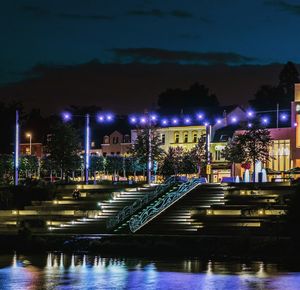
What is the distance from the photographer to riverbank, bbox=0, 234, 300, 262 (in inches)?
1753

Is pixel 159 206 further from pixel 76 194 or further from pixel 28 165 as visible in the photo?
pixel 28 165

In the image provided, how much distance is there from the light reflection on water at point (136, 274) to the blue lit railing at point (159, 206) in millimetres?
9587

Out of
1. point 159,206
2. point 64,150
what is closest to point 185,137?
point 64,150

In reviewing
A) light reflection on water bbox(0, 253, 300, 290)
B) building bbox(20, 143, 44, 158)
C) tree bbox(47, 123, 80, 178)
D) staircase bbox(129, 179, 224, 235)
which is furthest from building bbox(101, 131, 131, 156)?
light reflection on water bbox(0, 253, 300, 290)

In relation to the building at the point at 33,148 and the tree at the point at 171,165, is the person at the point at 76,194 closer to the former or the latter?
the tree at the point at 171,165

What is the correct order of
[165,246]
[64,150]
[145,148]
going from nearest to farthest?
[165,246] → [145,148] → [64,150]

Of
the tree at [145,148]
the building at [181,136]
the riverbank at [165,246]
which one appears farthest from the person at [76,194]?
the building at [181,136]

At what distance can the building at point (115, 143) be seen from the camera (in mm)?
130538

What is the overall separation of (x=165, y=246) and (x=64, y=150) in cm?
4535

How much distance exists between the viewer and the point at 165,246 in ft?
153

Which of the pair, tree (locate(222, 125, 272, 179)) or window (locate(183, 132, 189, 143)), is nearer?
tree (locate(222, 125, 272, 179))

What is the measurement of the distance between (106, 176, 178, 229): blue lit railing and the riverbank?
440 centimetres

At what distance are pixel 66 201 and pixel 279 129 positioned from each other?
4012 cm

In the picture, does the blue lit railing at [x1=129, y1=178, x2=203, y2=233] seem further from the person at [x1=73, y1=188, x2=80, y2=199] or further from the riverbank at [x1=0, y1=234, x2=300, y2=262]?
the person at [x1=73, y1=188, x2=80, y2=199]
